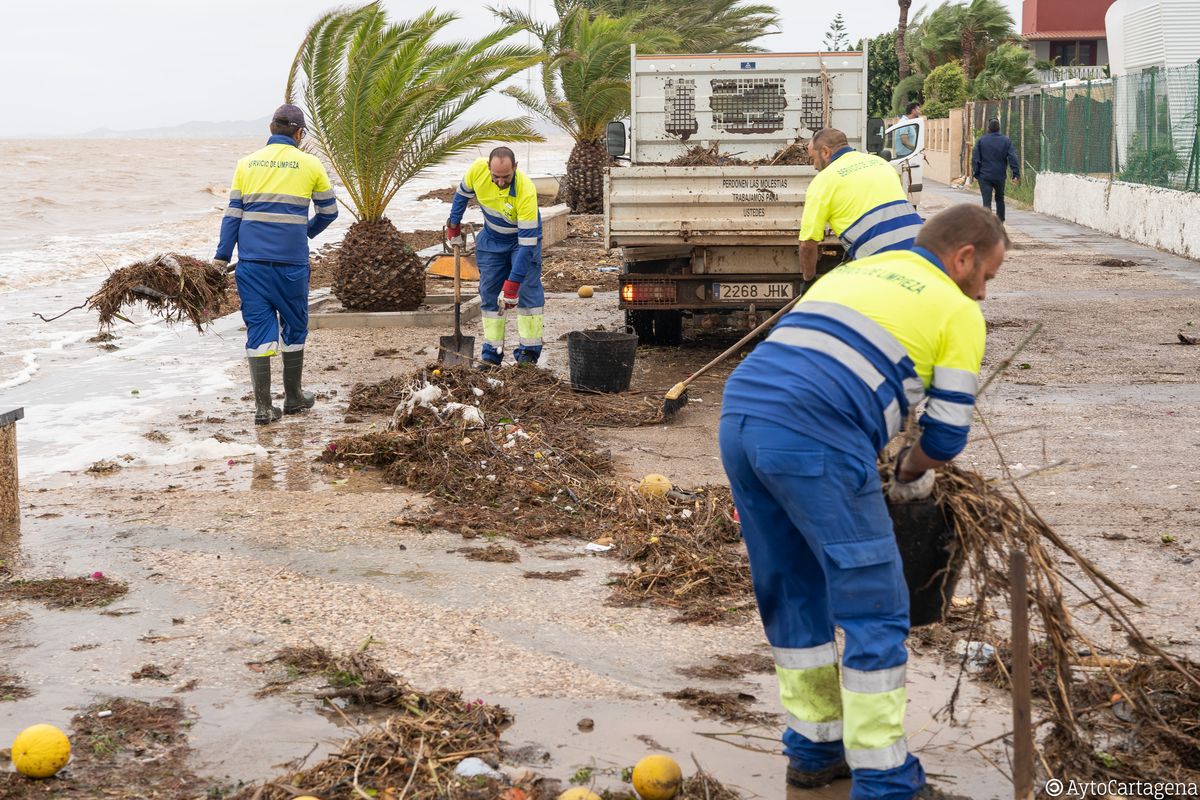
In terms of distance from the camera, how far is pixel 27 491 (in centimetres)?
702

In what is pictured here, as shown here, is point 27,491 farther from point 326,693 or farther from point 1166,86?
point 1166,86

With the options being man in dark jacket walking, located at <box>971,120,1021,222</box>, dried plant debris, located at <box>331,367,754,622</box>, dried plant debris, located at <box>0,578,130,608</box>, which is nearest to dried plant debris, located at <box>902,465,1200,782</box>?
dried plant debris, located at <box>331,367,754,622</box>

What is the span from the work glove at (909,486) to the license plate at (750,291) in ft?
21.3

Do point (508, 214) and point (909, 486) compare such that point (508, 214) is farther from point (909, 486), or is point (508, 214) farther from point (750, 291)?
point (909, 486)

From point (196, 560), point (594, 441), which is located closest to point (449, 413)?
point (594, 441)

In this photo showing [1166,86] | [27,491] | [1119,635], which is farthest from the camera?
[1166,86]

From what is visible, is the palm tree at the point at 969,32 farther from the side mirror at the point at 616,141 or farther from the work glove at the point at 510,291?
the work glove at the point at 510,291

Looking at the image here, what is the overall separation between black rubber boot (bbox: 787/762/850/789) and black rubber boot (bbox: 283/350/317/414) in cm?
594

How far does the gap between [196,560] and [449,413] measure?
2120mm

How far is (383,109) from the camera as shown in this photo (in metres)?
12.8

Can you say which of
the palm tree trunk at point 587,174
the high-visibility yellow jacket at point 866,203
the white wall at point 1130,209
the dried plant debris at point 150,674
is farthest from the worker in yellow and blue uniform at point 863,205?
the palm tree trunk at point 587,174

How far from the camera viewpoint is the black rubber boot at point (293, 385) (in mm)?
8898

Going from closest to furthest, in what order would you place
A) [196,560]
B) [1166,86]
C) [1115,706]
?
1. [1115,706]
2. [196,560]
3. [1166,86]

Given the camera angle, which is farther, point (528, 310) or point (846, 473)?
point (528, 310)
